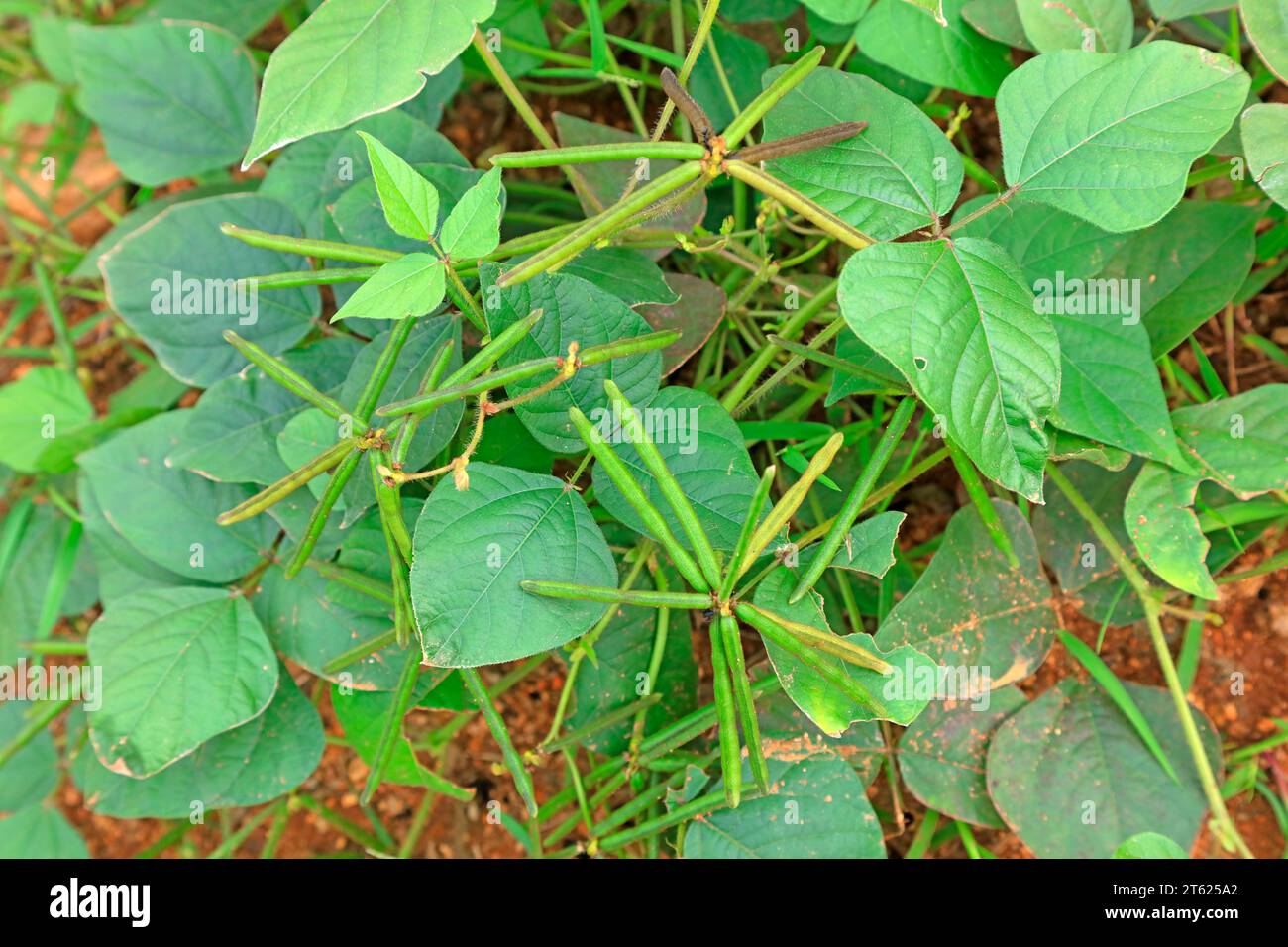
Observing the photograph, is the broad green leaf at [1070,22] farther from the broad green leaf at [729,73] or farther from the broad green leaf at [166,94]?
the broad green leaf at [166,94]

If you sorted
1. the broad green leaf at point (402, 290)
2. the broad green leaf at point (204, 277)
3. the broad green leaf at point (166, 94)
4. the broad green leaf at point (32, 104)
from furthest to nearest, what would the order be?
1. the broad green leaf at point (32, 104)
2. the broad green leaf at point (166, 94)
3. the broad green leaf at point (204, 277)
4. the broad green leaf at point (402, 290)

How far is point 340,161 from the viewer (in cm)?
129

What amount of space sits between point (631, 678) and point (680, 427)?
386 mm

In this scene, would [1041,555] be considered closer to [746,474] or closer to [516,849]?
[746,474]

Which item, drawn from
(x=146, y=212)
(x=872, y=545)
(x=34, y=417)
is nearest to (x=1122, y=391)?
(x=872, y=545)

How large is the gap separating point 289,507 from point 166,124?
0.69 m

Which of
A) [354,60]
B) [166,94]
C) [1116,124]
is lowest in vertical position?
[1116,124]

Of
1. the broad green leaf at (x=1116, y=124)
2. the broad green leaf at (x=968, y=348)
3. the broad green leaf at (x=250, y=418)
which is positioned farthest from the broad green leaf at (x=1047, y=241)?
the broad green leaf at (x=250, y=418)

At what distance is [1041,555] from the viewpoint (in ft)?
4.42

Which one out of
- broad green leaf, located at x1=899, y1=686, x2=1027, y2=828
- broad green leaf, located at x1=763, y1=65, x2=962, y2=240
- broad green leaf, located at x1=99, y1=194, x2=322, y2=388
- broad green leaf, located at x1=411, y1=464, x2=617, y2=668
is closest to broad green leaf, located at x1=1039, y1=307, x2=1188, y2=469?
Result: broad green leaf, located at x1=763, y1=65, x2=962, y2=240

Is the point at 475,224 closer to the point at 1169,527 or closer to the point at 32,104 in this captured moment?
the point at 1169,527

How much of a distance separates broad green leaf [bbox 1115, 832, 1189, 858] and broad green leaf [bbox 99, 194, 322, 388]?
1.22m

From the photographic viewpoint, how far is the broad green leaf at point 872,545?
101cm

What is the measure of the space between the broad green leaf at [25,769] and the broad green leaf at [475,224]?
3.93 ft
